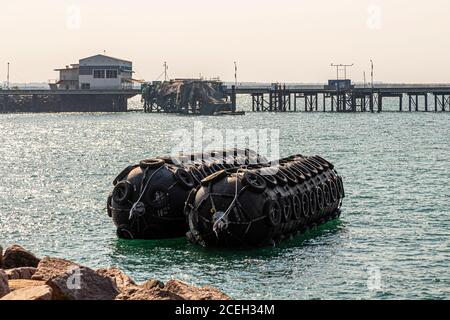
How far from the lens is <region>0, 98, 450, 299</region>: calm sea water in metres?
29.2

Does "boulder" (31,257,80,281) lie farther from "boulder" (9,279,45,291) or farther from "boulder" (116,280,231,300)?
"boulder" (116,280,231,300)

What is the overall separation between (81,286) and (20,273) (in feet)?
13.4

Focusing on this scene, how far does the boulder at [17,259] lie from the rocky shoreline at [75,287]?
2.77 meters

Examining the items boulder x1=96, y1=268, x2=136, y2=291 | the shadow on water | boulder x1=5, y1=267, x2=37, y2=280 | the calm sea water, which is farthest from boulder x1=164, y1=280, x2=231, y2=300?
the shadow on water

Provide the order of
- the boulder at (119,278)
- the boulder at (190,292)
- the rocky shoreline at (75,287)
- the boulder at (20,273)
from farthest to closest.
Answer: the boulder at (119,278)
the boulder at (20,273)
the boulder at (190,292)
the rocky shoreline at (75,287)

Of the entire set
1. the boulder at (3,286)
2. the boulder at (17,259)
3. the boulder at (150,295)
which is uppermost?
the boulder at (3,286)

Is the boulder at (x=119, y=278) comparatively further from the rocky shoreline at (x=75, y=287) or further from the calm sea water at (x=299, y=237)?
the calm sea water at (x=299, y=237)

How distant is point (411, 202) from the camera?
52156 mm

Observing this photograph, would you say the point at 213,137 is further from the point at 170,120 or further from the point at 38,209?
the point at 38,209

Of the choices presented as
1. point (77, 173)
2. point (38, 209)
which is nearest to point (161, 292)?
point (38, 209)

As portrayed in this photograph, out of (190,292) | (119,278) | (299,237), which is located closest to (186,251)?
(299,237)

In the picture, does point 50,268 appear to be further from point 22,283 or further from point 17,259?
point 17,259

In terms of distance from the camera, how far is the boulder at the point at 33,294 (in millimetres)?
15953

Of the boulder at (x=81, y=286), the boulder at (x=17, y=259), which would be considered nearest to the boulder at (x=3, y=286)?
the boulder at (x=81, y=286)
